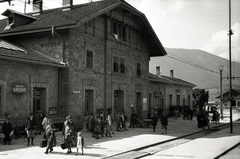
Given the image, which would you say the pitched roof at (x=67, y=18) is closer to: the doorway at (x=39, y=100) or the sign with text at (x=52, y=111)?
the doorway at (x=39, y=100)

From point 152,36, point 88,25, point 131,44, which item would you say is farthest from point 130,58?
point 88,25

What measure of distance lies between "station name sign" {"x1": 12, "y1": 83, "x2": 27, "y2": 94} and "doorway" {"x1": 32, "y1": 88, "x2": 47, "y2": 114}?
4.12ft

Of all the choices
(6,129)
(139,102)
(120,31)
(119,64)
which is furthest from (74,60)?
(139,102)

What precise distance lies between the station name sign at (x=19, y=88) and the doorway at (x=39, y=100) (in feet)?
4.12

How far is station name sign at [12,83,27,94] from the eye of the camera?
17.6 meters

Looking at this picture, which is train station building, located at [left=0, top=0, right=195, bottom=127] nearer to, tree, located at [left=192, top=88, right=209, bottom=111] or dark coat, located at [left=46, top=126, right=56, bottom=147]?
dark coat, located at [left=46, top=126, right=56, bottom=147]

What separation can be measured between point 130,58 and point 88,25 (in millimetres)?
6783

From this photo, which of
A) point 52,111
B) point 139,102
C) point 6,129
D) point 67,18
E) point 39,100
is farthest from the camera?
point 139,102

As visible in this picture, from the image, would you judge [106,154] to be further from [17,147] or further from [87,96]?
[87,96]

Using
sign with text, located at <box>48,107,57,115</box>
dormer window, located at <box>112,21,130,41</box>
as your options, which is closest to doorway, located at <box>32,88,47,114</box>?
sign with text, located at <box>48,107,57,115</box>

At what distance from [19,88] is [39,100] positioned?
2214 mm

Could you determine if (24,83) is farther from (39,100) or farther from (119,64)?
(119,64)

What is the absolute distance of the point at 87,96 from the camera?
76.3 ft

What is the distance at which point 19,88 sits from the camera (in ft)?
58.8
